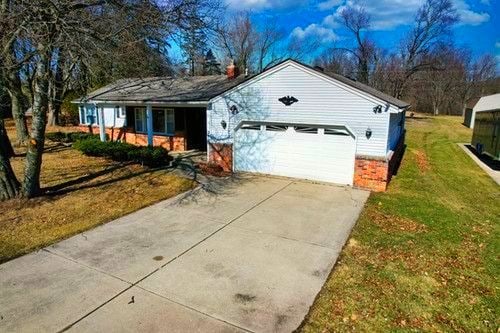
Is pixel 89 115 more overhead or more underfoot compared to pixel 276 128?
more overhead

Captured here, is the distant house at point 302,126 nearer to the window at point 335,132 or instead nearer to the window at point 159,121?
the window at point 335,132

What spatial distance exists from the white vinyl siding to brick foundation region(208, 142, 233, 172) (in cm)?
37

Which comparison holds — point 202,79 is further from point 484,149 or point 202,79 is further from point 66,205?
point 484,149

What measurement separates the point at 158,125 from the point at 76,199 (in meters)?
9.48

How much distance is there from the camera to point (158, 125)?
17859 millimetres

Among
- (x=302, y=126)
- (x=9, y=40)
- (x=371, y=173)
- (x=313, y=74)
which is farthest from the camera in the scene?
(x=302, y=126)

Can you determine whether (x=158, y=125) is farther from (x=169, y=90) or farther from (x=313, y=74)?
(x=313, y=74)

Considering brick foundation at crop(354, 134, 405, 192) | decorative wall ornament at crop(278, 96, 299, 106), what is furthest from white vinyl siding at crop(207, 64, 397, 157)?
brick foundation at crop(354, 134, 405, 192)

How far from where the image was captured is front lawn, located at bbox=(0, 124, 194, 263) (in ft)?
21.9

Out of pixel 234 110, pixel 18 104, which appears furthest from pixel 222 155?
pixel 18 104

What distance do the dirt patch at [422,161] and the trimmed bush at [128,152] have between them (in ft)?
38.4

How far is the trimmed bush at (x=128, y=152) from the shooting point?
13422 millimetres

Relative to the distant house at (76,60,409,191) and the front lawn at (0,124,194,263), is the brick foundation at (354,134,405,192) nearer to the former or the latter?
the distant house at (76,60,409,191)

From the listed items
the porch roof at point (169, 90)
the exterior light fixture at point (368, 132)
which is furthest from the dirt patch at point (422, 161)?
the porch roof at point (169, 90)
